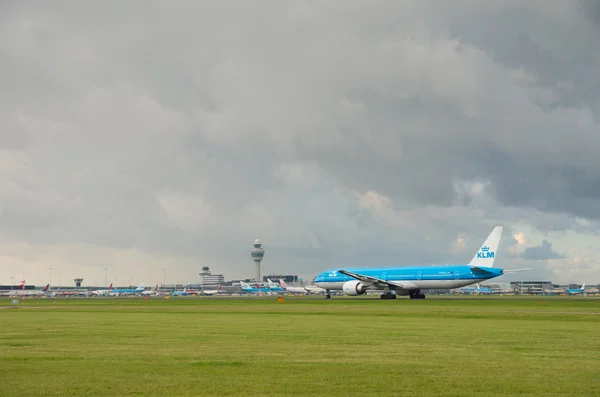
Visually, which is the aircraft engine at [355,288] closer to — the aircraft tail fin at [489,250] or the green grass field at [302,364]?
the aircraft tail fin at [489,250]

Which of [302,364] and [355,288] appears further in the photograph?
[355,288]

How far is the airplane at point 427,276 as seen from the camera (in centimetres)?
10200

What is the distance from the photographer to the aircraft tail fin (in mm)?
104188

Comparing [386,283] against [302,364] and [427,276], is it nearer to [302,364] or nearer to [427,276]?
[427,276]

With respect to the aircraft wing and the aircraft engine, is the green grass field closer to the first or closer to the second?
A: the aircraft wing

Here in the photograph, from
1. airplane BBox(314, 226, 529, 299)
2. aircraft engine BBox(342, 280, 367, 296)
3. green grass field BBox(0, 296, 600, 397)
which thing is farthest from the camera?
aircraft engine BBox(342, 280, 367, 296)

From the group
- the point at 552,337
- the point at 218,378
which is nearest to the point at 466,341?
the point at 552,337

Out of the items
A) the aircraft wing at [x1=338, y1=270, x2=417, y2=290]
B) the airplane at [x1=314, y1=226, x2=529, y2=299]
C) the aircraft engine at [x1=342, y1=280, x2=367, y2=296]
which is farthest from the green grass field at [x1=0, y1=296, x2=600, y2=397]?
the aircraft engine at [x1=342, y1=280, x2=367, y2=296]

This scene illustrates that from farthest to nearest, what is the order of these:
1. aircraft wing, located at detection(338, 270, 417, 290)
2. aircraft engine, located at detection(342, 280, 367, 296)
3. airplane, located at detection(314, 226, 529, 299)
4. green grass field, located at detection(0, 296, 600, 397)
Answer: aircraft engine, located at detection(342, 280, 367, 296)
aircraft wing, located at detection(338, 270, 417, 290)
airplane, located at detection(314, 226, 529, 299)
green grass field, located at detection(0, 296, 600, 397)

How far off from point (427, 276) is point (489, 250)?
10.9 metres

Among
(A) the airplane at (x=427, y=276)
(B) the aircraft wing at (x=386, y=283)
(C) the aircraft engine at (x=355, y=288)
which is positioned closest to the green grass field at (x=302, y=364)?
(A) the airplane at (x=427, y=276)

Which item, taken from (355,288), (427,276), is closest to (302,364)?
(427,276)

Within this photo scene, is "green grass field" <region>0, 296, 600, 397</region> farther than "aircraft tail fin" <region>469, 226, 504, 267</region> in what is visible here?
No

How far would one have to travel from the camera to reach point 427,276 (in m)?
106
